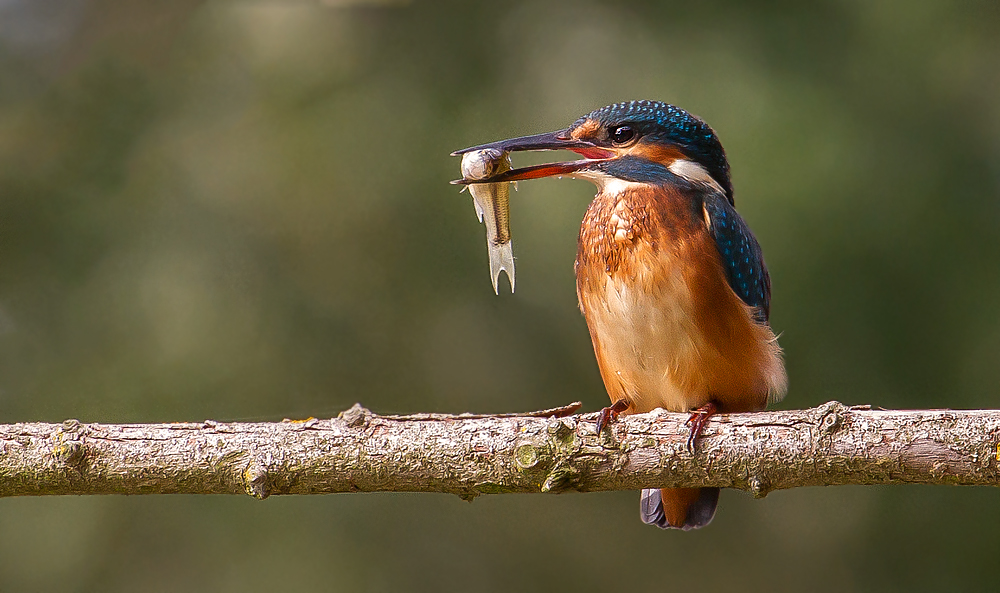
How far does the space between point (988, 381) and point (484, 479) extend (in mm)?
2193

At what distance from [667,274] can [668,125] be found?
1.39ft

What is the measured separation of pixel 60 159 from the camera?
3582mm

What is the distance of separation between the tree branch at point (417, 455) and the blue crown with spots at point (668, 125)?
0.83 meters

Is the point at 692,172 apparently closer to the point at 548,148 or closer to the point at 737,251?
the point at 737,251

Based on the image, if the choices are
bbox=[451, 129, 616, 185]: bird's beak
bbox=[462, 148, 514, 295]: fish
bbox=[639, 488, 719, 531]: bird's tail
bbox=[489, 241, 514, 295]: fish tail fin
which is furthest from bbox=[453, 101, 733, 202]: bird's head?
bbox=[639, 488, 719, 531]: bird's tail

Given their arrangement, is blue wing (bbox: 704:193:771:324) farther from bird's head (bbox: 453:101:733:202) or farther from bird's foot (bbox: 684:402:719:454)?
bird's foot (bbox: 684:402:719:454)

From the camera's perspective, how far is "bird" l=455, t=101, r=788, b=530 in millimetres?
2252

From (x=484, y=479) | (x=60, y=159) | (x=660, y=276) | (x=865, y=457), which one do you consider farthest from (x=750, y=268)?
(x=60, y=159)

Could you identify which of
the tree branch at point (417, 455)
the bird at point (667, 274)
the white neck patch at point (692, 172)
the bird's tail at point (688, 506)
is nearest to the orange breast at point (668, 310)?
the bird at point (667, 274)

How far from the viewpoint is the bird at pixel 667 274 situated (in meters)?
2.25

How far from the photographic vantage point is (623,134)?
246cm

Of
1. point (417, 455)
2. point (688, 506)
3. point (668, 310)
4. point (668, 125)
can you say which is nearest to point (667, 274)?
point (668, 310)

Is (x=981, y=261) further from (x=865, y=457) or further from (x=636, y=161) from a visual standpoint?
(x=865, y=457)

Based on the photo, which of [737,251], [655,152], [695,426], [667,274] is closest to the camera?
[695,426]
